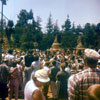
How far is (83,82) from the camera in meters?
3.29

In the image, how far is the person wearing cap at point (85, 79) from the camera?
3.29 metres

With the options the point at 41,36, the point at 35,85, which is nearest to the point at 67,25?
the point at 41,36

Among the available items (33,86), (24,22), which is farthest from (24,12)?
(33,86)

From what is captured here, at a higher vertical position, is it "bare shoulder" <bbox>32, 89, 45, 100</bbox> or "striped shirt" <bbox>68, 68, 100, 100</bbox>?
"striped shirt" <bbox>68, 68, 100, 100</bbox>

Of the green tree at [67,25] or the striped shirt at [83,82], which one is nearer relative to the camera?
the striped shirt at [83,82]

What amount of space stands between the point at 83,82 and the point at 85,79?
0.17 ft

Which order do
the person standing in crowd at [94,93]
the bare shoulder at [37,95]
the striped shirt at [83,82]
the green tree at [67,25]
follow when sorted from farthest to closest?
the green tree at [67,25] < the bare shoulder at [37,95] < the striped shirt at [83,82] < the person standing in crowd at [94,93]

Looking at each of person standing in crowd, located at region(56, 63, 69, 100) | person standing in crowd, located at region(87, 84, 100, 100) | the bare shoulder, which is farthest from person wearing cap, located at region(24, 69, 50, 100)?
person standing in crowd, located at region(56, 63, 69, 100)

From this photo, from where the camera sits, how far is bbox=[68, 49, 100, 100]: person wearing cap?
10.8 feet

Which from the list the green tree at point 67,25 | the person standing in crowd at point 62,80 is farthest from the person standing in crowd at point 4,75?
the green tree at point 67,25

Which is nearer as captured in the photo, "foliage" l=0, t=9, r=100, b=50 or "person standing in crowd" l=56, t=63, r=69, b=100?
"person standing in crowd" l=56, t=63, r=69, b=100

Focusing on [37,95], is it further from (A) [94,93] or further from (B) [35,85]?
(A) [94,93]

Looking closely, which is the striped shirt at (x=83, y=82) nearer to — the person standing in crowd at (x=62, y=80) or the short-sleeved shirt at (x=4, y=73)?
the short-sleeved shirt at (x=4, y=73)

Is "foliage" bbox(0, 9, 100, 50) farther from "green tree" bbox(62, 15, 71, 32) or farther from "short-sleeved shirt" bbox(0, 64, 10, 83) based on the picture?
"short-sleeved shirt" bbox(0, 64, 10, 83)
